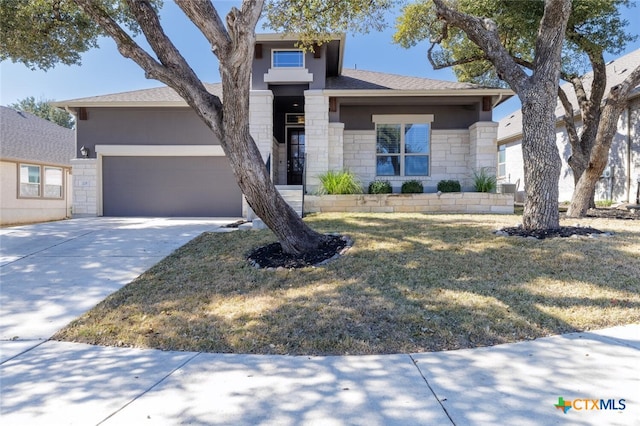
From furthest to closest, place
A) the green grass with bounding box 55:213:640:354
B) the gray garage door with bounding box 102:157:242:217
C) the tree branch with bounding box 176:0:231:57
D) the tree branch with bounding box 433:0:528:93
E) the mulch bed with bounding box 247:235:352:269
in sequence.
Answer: the gray garage door with bounding box 102:157:242:217 < the tree branch with bounding box 433:0:528:93 < the mulch bed with bounding box 247:235:352:269 < the tree branch with bounding box 176:0:231:57 < the green grass with bounding box 55:213:640:354

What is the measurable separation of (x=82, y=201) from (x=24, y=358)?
35.2ft

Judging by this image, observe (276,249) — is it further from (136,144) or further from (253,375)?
(136,144)

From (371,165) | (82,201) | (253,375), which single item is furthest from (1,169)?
(253,375)

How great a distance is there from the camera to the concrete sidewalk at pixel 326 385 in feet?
7.81

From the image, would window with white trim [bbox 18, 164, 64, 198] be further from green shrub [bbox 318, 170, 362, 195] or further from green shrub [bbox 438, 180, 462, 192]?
green shrub [bbox 438, 180, 462, 192]

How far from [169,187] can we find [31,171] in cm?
780

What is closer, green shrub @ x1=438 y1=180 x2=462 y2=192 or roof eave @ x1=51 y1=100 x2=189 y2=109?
green shrub @ x1=438 y1=180 x2=462 y2=192

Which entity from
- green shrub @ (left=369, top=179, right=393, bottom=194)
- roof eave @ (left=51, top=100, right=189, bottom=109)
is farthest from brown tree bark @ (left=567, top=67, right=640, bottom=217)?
roof eave @ (left=51, top=100, right=189, bottom=109)

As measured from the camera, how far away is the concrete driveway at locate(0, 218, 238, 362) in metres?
4.35

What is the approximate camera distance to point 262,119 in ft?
37.8

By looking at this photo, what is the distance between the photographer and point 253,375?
297cm

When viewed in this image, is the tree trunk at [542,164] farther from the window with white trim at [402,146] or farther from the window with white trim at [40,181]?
the window with white trim at [40,181]

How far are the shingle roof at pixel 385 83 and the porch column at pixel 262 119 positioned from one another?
7.32 feet

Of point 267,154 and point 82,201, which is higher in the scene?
point 267,154
